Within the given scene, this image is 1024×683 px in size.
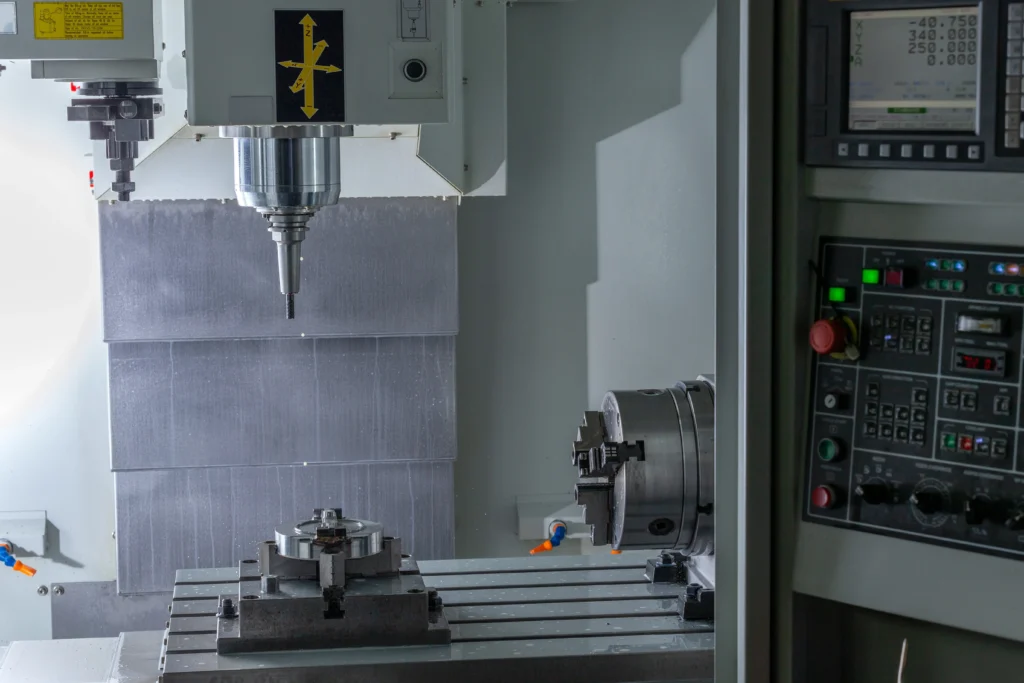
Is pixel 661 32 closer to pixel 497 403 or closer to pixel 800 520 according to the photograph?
pixel 497 403

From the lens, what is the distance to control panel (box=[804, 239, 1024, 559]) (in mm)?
1126

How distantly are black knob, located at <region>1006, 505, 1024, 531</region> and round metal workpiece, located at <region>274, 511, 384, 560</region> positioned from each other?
85 cm

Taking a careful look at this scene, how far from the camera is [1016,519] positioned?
1108 mm

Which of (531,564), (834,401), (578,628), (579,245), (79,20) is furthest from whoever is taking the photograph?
(579,245)

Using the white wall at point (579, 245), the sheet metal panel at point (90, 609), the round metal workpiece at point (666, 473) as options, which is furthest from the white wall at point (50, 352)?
the round metal workpiece at point (666, 473)

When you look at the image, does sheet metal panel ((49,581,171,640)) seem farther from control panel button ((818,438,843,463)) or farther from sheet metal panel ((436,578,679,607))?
control panel button ((818,438,843,463))

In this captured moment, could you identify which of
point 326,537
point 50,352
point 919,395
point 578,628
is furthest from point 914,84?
point 50,352

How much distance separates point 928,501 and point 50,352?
1.96 metres

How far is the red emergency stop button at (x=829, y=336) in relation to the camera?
1.20 m

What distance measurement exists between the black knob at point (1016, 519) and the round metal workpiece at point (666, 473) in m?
0.55

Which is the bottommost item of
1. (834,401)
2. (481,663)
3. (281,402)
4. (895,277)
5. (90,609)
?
(90,609)

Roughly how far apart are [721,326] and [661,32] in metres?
1.50

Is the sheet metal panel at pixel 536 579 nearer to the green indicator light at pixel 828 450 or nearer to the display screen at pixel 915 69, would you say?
the green indicator light at pixel 828 450

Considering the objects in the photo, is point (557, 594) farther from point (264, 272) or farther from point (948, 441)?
point (264, 272)
